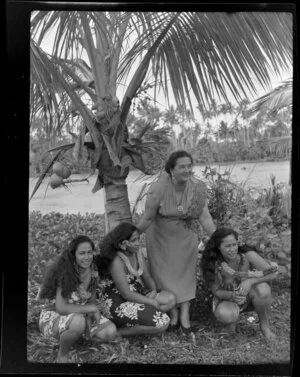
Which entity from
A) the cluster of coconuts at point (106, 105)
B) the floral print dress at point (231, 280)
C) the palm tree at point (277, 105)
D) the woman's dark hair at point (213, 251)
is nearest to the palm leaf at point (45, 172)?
the cluster of coconuts at point (106, 105)

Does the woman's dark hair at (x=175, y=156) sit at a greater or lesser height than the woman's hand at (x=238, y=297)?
greater

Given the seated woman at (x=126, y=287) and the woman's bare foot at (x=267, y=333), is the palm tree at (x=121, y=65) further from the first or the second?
the woman's bare foot at (x=267, y=333)

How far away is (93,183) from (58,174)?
22 cm

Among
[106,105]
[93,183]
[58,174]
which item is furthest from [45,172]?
[106,105]

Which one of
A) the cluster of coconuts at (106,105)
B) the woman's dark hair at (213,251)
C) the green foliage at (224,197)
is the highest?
the cluster of coconuts at (106,105)

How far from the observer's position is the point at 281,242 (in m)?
5.82

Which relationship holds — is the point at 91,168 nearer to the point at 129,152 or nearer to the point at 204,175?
the point at 129,152

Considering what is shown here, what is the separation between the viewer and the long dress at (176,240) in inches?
229

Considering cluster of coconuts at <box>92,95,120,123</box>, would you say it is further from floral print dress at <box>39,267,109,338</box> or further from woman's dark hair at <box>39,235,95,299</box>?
floral print dress at <box>39,267,109,338</box>

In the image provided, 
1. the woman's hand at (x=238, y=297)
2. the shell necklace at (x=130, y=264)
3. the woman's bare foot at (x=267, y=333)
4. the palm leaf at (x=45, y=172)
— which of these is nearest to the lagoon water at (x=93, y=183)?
the palm leaf at (x=45, y=172)

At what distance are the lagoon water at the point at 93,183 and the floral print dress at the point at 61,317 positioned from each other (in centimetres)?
41

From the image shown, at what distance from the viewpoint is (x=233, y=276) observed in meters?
5.83

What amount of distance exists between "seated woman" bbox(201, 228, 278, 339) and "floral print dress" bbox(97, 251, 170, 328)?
354mm

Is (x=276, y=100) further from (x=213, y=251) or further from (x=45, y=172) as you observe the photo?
(x=45, y=172)
